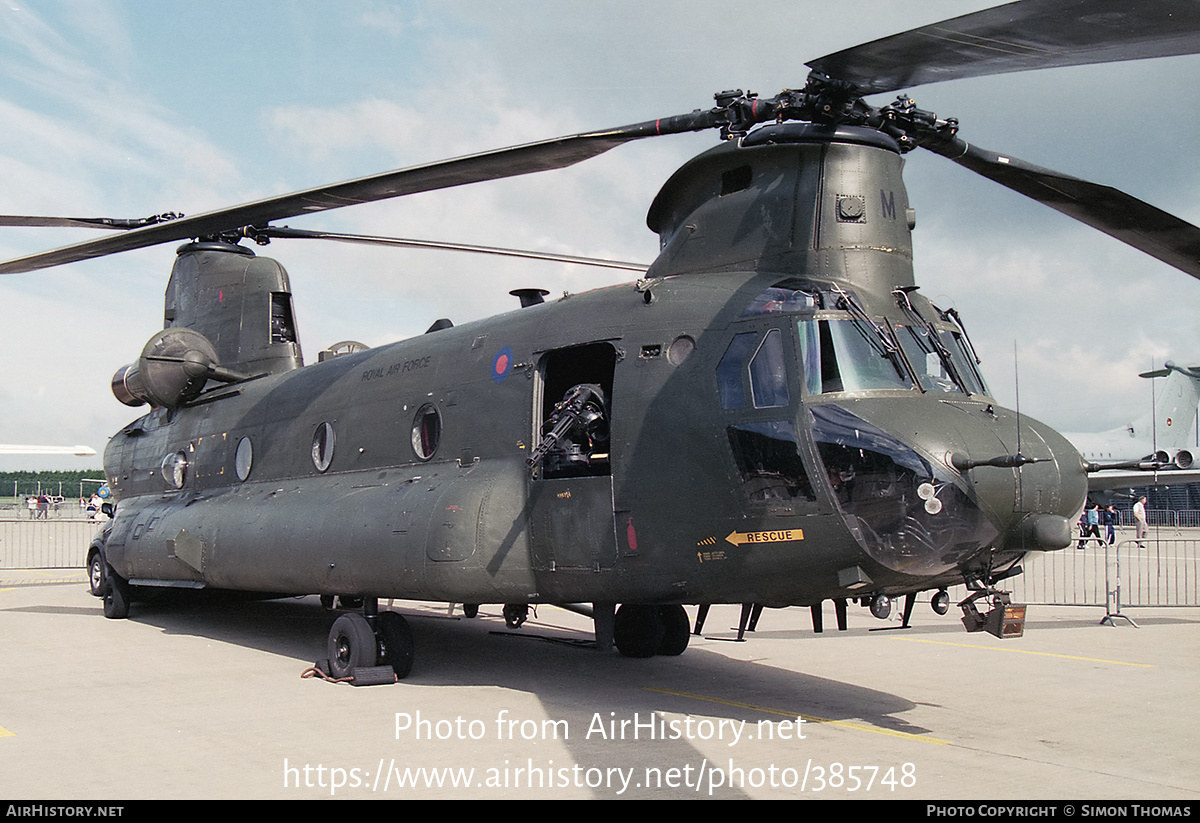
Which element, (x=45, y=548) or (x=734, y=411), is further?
(x=45, y=548)

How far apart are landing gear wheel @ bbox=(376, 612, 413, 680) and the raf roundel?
2615 millimetres

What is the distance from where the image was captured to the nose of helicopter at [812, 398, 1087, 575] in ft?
23.0

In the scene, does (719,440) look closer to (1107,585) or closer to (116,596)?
(1107,585)

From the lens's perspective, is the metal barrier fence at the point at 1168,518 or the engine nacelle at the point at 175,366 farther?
the metal barrier fence at the point at 1168,518

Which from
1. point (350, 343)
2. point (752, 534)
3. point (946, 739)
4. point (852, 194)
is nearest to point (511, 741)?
point (752, 534)

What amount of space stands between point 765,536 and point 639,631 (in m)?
3.93

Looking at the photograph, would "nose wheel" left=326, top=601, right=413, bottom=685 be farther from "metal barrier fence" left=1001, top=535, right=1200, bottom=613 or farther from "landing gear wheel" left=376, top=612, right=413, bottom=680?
"metal barrier fence" left=1001, top=535, right=1200, bottom=613

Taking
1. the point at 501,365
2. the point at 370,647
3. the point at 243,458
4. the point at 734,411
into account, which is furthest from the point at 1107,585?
the point at 243,458

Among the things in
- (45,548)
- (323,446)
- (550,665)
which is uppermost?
(323,446)

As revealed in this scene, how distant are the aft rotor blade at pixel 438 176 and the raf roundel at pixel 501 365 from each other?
167cm

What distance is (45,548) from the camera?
30844 mm

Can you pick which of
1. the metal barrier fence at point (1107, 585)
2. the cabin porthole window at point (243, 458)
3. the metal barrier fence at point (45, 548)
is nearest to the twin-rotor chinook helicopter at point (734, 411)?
the cabin porthole window at point (243, 458)

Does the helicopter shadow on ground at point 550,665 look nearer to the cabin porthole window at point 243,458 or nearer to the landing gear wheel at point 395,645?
the landing gear wheel at point 395,645

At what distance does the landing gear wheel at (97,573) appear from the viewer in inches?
611
